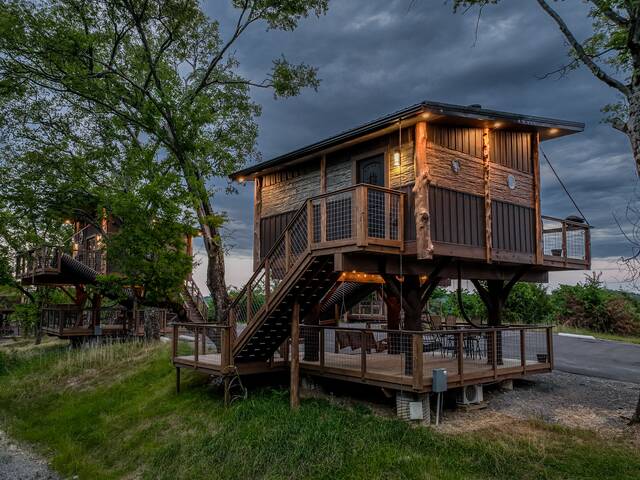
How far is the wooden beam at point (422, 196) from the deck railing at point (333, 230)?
0.38 meters

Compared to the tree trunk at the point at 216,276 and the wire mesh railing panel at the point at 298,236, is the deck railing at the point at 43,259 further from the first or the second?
the wire mesh railing panel at the point at 298,236

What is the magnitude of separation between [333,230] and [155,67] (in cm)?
954

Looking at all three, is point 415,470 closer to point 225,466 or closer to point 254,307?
point 225,466

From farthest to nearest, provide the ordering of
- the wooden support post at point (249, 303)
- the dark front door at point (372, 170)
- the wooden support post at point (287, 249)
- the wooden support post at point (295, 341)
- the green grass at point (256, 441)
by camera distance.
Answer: the dark front door at point (372, 170) < the wooden support post at point (249, 303) < the wooden support post at point (295, 341) < the wooden support post at point (287, 249) < the green grass at point (256, 441)

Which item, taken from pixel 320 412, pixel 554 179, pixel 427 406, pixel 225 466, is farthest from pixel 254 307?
pixel 554 179

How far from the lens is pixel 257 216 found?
15.9 metres

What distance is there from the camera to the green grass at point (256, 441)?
800 cm

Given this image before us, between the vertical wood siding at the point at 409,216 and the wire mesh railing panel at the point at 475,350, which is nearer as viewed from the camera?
the vertical wood siding at the point at 409,216

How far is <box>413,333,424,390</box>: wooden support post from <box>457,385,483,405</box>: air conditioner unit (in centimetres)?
179

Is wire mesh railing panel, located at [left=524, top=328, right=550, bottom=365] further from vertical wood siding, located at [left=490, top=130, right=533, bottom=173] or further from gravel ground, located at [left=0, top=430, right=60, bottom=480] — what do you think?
gravel ground, located at [left=0, top=430, right=60, bottom=480]

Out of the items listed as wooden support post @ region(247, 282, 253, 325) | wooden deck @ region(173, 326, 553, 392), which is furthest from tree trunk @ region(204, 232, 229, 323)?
wooden support post @ region(247, 282, 253, 325)

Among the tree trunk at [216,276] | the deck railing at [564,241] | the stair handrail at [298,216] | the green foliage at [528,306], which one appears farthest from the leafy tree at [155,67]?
the green foliage at [528,306]

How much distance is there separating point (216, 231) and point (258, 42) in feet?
22.2

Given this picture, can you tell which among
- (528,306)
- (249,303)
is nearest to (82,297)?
(249,303)
